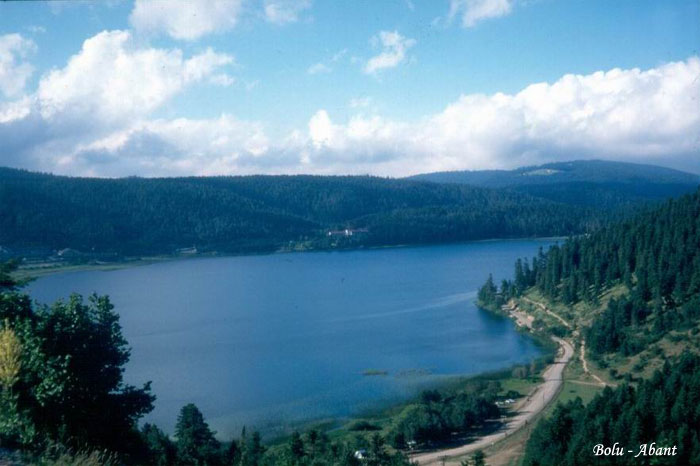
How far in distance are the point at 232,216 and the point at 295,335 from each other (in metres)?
79.8

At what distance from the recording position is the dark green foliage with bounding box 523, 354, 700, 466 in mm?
13337

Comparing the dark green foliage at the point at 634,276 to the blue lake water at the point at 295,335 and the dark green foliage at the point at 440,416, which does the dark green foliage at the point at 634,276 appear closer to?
the blue lake water at the point at 295,335

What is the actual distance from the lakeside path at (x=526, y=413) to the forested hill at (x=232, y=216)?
74752mm

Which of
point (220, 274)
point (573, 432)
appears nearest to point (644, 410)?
point (573, 432)

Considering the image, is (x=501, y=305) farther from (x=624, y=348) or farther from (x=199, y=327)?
(x=199, y=327)

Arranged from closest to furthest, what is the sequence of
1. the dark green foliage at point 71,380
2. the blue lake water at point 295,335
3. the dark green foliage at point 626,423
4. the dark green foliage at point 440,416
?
the dark green foliage at point 71,380 → the dark green foliage at point 626,423 → the dark green foliage at point 440,416 → the blue lake water at point 295,335

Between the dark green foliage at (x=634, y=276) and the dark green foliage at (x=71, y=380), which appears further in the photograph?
the dark green foliage at (x=634, y=276)

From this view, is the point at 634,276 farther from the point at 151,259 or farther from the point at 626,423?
the point at 151,259

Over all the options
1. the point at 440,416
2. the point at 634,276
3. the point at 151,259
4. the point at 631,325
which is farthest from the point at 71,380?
the point at 151,259

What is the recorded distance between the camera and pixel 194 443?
17453 mm

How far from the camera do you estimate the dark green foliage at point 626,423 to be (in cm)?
1334

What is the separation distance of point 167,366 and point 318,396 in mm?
10461

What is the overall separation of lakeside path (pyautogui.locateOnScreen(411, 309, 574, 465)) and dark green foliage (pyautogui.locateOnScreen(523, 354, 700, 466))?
3.35 m

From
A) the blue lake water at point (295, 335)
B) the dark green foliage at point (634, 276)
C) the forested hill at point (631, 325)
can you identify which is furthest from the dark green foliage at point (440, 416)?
the dark green foliage at point (634, 276)
